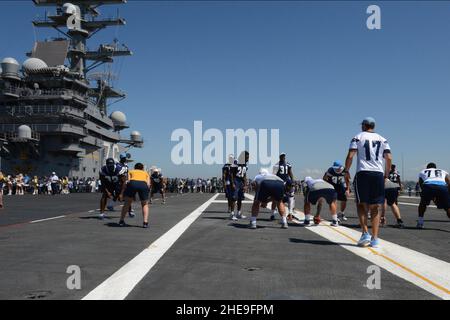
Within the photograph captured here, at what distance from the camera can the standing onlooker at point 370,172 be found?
646 cm

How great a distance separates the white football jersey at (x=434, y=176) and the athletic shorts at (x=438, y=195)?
4.2 inches

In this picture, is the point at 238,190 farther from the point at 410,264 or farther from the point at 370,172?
the point at 410,264

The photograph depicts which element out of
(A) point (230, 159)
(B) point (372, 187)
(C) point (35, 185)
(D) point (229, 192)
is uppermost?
(A) point (230, 159)

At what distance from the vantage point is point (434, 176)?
380 inches

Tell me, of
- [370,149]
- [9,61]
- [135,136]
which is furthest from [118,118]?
[370,149]

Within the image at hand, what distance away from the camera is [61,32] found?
54562mm

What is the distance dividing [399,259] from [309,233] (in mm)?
2962

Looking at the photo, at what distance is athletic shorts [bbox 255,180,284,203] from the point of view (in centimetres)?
876

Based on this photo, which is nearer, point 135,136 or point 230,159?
point 230,159

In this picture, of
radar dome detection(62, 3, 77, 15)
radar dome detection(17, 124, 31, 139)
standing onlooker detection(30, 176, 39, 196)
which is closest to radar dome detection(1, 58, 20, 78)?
radar dome detection(17, 124, 31, 139)

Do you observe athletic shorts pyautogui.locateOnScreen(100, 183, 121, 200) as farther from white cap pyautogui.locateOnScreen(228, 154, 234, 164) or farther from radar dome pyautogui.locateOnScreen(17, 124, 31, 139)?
radar dome pyautogui.locateOnScreen(17, 124, 31, 139)

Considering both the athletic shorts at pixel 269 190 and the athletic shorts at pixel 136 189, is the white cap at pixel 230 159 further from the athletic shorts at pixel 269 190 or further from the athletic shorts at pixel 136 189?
the athletic shorts at pixel 136 189

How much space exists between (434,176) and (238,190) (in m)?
5.00

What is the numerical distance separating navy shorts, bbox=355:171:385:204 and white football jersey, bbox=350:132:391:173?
98 millimetres
